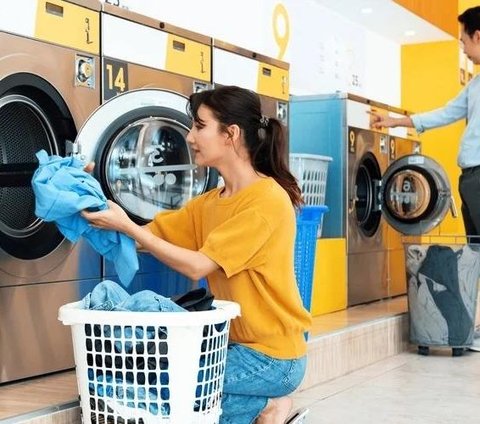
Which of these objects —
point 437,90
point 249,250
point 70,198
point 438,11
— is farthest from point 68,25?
point 437,90

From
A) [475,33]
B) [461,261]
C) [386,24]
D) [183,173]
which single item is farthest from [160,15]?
[386,24]

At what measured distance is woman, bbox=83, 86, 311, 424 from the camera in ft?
7.64

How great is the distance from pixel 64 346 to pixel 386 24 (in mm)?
4496

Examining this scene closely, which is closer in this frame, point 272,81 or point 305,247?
point 305,247

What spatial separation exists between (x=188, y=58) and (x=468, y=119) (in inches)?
70.2

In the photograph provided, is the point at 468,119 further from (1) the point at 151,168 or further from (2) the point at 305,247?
(1) the point at 151,168

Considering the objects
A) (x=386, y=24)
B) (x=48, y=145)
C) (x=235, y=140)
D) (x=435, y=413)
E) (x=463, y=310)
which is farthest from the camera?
(x=386, y=24)

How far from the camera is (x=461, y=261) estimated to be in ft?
14.1

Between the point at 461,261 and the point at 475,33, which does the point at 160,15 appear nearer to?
the point at 475,33

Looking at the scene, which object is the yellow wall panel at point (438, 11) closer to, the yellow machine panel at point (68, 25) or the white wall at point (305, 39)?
the white wall at point (305, 39)

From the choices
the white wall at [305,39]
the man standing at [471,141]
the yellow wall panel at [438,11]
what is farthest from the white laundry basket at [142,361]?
the yellow wall panel at [438,11]

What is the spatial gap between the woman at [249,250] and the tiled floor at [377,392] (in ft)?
1.57

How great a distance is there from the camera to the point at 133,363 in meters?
2.07

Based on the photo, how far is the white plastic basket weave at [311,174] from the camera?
4.46 metres
